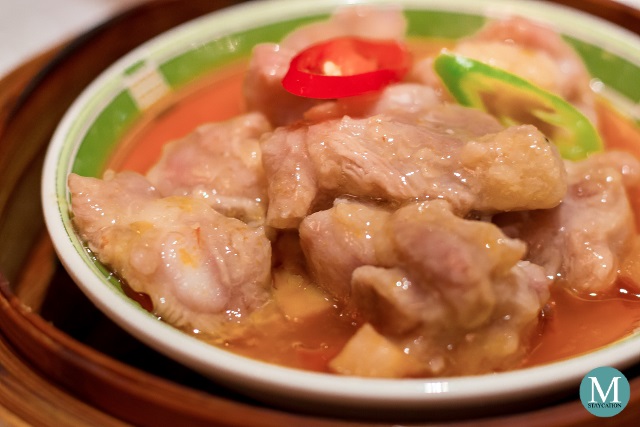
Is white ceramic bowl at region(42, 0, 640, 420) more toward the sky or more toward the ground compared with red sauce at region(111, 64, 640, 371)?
more toward the sky

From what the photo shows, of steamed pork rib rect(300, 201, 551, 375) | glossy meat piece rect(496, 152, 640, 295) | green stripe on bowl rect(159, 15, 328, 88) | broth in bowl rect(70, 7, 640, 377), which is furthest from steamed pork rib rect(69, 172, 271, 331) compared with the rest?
green stripe on bowl rect(159, 15, 328, 88)

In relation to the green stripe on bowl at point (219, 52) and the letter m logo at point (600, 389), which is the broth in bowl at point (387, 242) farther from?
the green stripe on bowl at point (219, 52)

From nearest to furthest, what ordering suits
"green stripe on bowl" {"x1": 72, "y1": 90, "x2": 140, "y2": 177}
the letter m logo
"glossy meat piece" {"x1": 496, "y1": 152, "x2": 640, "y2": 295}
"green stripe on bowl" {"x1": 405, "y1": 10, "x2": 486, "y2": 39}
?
the letter m logo < "glossy meat piece" {"x1": 496, "y1": 152, "x2": 640, "y2": 295} < "green stripe on bowl" {"x1": 72, "y1": 90, "x2": 140, "y2": 177} < "green stripe on bowl" {"x1": 405, "y1": 10, "x2": 486, "y2": 39}

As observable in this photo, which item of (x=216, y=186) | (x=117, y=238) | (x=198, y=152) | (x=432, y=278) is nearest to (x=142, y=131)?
(x=198, y=152)

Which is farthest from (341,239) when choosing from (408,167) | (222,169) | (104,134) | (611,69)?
(611,69)

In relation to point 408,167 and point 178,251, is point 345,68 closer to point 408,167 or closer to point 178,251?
point 408,167

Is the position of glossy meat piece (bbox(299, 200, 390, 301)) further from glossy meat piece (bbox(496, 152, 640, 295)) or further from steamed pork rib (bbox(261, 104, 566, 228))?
glossy meat piece (bbox(496, 152, 640, 295))

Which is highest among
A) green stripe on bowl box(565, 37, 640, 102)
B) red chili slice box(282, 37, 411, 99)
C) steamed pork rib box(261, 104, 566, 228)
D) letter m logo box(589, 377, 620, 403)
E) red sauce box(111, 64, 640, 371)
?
red chili slice box(282, 37, 411, 99)
